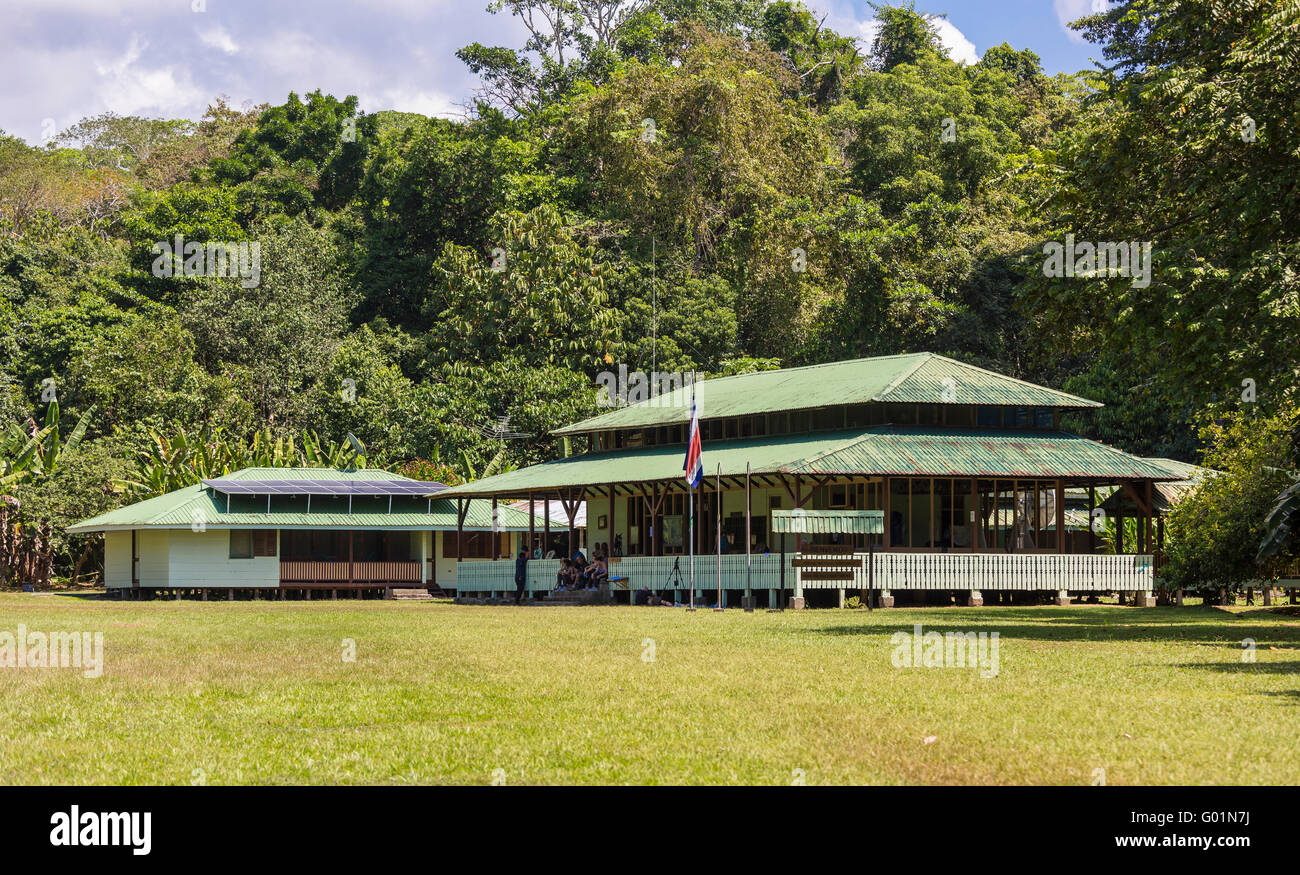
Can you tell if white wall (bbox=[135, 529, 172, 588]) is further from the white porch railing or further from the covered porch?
the white porch railing

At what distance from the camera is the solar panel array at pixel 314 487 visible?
51.9 m

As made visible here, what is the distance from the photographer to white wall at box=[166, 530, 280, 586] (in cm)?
5209

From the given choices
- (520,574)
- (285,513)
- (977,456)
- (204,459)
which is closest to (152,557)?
(285,513)

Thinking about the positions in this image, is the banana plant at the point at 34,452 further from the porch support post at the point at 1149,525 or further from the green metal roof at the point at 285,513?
the porch support post at the point at 1149,525

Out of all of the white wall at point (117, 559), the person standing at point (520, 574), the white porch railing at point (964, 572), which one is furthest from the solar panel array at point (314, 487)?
the white porch railing at point (964, 572)

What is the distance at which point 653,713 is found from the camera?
1266cm

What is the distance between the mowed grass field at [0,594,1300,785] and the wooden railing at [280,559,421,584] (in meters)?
31.1

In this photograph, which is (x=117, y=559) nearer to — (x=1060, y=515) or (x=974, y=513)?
(x=974, y=513)

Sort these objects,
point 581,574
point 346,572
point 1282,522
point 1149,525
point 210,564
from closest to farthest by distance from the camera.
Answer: point 1282,522 < point 1149,525 < point 581,574 < point 210,564 < point 346,572

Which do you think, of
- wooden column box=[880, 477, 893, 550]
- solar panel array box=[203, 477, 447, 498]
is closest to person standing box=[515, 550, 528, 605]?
solar panel array box=[203, 477, 447, 498]

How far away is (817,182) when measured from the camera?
7512 cm

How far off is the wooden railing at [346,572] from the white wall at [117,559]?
5.21 meters

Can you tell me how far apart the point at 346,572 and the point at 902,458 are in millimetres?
22650

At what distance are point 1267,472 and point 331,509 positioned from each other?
3189cm
